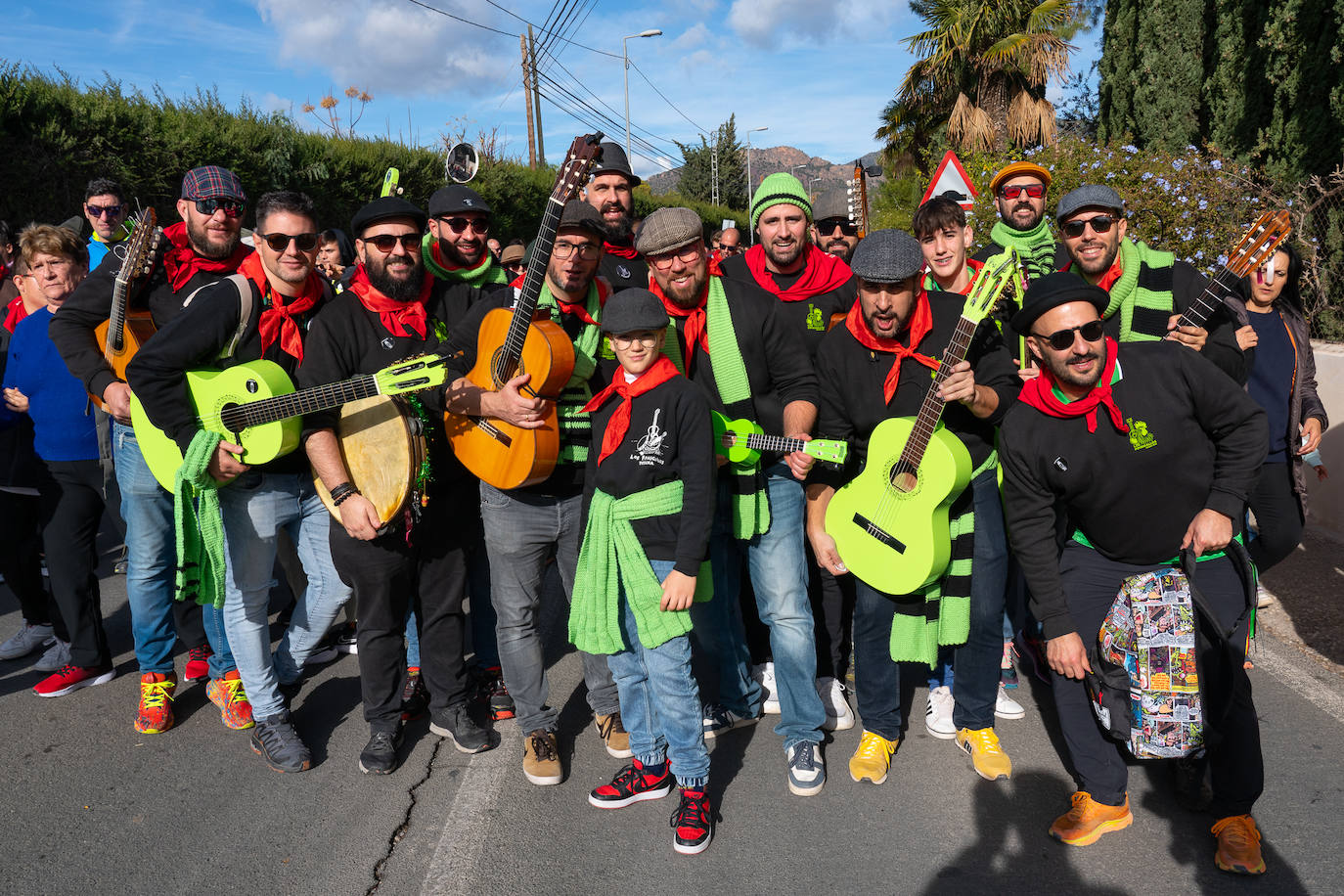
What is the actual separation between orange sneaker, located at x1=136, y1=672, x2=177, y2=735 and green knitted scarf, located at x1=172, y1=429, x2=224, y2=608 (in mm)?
715

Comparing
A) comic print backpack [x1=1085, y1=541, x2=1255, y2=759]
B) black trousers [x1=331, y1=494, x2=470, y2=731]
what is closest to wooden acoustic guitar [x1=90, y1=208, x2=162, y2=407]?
black trousers [x1=331, y1=494, x2=470, y2=731]

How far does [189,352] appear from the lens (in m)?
3.45

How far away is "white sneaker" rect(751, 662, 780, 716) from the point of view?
166 inches

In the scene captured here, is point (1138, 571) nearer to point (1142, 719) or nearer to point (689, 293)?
point (1142, 719)

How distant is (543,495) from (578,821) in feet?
4.29

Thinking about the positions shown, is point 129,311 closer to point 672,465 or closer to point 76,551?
point 76,551

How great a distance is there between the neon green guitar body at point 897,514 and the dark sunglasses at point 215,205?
3.03 m

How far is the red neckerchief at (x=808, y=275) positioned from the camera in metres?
4.30

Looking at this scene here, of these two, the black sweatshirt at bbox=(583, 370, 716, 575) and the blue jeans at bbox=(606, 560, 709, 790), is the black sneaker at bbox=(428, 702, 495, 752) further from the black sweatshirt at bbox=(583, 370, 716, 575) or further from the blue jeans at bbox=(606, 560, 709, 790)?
the black sweatshirt at bbox=(583, 370, 716, 575)

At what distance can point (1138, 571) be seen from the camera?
3068 millimetres

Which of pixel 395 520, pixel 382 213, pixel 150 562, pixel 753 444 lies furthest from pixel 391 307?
pixel 150 562

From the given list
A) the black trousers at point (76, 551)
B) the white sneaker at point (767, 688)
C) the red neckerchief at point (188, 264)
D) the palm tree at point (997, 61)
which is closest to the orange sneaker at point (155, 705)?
the black trousers at point (76, 551)

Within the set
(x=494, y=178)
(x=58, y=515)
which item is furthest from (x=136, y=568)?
(x=494, y=178)

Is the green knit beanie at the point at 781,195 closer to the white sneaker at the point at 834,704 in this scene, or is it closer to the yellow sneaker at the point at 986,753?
the white sneaker at the point at 834,704
